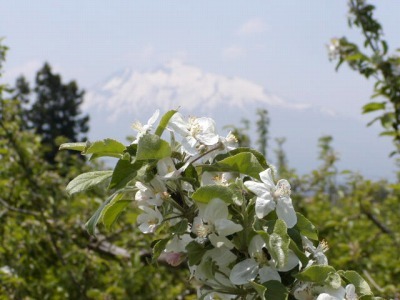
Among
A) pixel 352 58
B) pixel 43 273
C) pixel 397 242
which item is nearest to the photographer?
pixel 352 58

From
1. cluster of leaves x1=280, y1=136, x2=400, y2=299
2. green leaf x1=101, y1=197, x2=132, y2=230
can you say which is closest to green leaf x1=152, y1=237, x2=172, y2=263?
green leaf x1=101, y1=197, x2=132, y2=230

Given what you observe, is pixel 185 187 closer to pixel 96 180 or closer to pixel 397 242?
pixel 96 180

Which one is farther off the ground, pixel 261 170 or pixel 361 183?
pixel 261 170

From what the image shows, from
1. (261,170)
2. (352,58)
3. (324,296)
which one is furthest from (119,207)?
(352,58)

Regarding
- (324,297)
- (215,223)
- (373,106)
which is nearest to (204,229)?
(215,223)

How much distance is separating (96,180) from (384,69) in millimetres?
2970

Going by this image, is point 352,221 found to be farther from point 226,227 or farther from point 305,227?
point 226,227

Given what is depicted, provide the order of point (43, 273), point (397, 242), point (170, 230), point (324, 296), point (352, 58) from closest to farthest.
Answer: point (324, 296) → point (170, 230) → point (352, 58) → point (43, 273) → point (397, 242)

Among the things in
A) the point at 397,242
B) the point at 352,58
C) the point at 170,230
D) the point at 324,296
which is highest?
the point at 352,58

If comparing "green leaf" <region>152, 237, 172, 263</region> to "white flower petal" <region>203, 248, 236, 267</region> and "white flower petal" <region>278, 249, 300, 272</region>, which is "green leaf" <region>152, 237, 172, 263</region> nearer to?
"white flower petal" <region>203, 248, 236, 267</region>

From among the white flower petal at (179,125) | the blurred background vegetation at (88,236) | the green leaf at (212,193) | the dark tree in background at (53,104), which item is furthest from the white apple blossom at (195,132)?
the dark tree in background at (53,104)

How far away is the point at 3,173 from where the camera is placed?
404 centimetres

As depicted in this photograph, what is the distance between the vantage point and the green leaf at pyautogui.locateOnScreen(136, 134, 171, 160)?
3.14 feet

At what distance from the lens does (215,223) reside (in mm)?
950
